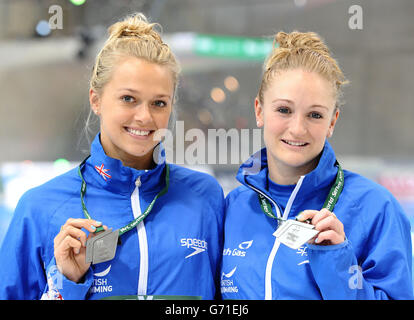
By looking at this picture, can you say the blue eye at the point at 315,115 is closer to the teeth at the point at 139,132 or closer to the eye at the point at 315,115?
the eye at the point at 315,115

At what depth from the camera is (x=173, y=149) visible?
1.96m

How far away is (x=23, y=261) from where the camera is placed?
5.33ft

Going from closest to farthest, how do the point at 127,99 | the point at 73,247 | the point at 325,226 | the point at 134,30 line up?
1. the point at 325,226
2. the point at 73,247
3. the point at 127,99
4. the point at 134,30

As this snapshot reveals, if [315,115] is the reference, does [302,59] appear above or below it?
above

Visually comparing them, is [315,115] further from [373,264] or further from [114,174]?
[114,174]

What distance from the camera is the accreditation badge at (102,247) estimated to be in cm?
144

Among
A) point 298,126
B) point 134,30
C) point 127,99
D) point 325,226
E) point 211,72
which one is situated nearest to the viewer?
point 325,226

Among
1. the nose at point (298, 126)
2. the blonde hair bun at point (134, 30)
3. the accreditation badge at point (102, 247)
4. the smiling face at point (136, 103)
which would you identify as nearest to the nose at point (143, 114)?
the smiling face at point (136, 103)

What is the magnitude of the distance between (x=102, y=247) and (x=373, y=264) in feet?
2.81

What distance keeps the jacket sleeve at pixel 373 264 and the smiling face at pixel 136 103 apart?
27.4 inches

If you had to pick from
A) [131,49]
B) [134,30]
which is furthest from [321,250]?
[134,30]

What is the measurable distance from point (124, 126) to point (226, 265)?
0.62 metres

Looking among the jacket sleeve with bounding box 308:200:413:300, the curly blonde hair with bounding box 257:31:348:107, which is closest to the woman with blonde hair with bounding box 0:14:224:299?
the curly blonde hair with bounding box 257:31:348:107
